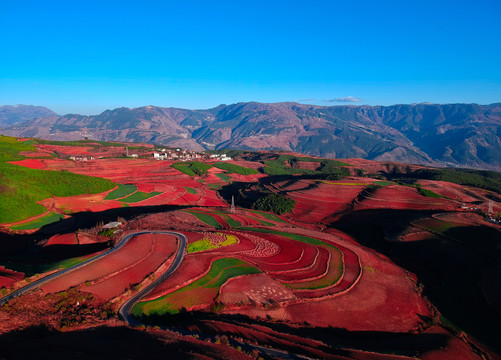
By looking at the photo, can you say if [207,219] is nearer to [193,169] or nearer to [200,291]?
[200,291]

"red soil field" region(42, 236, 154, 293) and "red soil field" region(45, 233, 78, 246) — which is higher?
"red soil field" region(42, 236, 154, 293)

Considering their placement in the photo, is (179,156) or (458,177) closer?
(458,177)

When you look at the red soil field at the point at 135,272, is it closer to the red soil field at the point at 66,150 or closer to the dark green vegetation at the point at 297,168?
the dark green vegetation at the point at 297,168

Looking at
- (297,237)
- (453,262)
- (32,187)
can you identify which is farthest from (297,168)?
(32,187)

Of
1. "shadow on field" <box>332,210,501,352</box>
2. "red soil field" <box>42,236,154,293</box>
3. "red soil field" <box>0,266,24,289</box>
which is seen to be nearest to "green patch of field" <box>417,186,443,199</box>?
"shadow on field" <box>332,210,501,352</box>

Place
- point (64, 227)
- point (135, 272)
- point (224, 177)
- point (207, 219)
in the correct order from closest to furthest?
1. point (135, 272)
2. point (64, 227)
3. point (207, 219)
4. point (224, 177)

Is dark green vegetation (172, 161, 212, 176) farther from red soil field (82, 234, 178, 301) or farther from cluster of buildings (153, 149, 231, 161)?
red soil field (82, 234, 178, 301)
